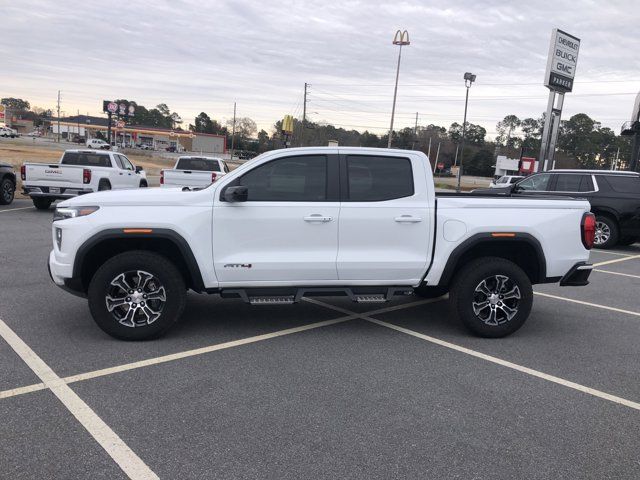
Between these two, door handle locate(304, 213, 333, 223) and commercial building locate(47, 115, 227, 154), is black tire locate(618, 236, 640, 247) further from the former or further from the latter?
commercial building locate(47, 115, 227, 154)

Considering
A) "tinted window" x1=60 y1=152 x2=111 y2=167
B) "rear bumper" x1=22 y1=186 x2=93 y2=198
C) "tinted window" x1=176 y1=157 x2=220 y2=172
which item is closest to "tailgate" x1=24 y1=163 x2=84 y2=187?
"rear bumper" x1=22 y1=186 x2=93 y2=198

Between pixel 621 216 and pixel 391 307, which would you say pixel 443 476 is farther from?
pixel 621 216

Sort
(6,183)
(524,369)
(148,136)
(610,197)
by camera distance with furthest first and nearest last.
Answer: (148,136), (6,183), (610,197), (524,369)

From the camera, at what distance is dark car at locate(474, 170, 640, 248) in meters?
12.5

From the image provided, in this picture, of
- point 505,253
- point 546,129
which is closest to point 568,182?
point 505,253

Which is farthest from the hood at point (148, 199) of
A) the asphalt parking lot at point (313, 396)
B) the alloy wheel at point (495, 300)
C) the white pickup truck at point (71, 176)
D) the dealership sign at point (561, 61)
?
the dealership sign at point (561, 61)

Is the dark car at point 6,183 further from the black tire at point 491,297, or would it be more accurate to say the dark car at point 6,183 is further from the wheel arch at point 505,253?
the black tire at point 491,297

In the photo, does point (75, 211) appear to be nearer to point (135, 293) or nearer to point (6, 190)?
point (135, 293)

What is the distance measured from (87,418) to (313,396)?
5.12 feet

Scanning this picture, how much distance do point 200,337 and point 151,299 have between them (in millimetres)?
623

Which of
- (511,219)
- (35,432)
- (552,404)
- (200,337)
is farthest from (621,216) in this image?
(35,432)

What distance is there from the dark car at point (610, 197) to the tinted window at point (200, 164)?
8870mm

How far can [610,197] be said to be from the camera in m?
12.6

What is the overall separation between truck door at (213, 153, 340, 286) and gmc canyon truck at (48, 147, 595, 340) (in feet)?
0.03
